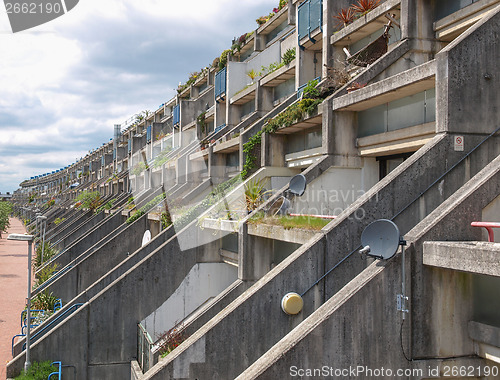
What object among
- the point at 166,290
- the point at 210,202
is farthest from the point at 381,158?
the point at 166,290

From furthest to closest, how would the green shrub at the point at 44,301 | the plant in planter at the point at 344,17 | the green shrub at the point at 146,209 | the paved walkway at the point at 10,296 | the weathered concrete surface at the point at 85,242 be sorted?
1. the weathered concrete surface at the point at 85,242
2. the green shrub at the point at 146,209
3. the green shrub at the point at 44,301
4. the paved walkway at the point at 10,296
5. the plant in planter at the point at 344,17

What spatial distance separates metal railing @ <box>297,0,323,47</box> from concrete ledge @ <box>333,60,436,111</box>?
580 centimetres

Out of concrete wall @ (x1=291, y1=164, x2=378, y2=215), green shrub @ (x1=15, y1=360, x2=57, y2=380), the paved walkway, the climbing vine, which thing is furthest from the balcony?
the paved walkway

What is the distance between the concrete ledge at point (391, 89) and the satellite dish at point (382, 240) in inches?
152

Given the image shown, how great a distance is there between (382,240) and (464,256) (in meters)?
1.11

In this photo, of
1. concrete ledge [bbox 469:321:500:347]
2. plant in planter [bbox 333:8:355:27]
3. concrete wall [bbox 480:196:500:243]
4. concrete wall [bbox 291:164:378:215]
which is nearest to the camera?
concrete ledge [bbox 469:321:500:347]

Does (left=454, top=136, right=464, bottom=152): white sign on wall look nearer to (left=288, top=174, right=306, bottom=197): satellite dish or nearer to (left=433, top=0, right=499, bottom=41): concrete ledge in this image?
(left=433, top=0, right=499, bottom=41): concrete ledge

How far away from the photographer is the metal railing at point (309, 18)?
1742 cm

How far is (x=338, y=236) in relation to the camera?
936 cm

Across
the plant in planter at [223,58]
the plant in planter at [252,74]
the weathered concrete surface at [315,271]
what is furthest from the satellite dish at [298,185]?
the plant in planter at [223,58]

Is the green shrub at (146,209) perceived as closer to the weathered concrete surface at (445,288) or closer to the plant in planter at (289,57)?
the plant in planter at (289,57)

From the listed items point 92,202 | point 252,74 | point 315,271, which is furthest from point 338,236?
point 92,202

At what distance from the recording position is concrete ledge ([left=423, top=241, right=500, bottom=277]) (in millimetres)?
6020

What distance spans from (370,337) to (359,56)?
9887 mm
